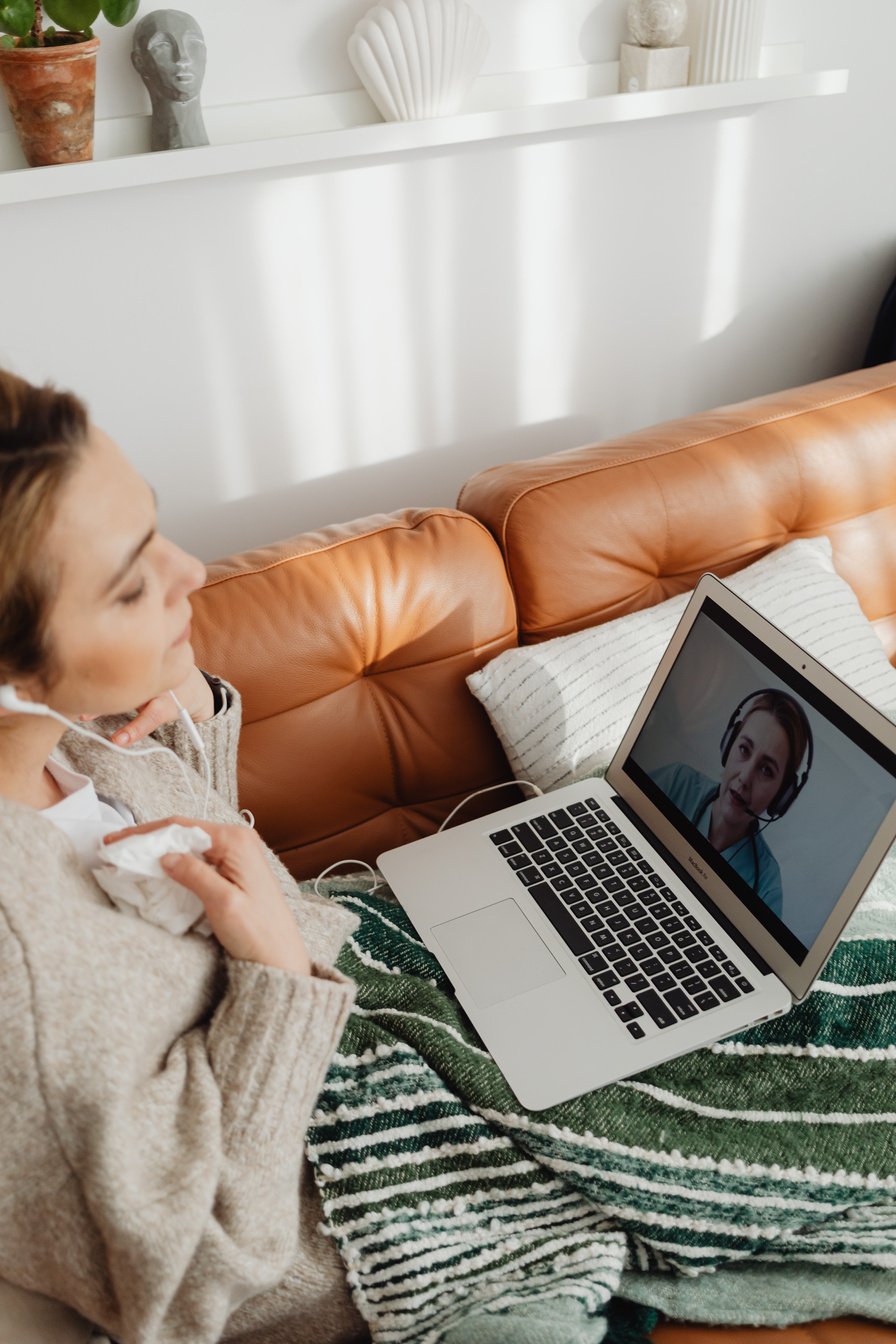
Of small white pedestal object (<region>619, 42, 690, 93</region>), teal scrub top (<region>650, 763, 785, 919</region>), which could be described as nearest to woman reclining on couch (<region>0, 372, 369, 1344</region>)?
teal scrub top (<region>650, 763, 785, 919</region>)

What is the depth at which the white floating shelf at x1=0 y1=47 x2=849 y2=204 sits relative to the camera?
4.21 ft

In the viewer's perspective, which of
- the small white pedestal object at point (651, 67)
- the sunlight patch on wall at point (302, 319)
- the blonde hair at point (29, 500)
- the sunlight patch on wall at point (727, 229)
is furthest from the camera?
the sunlight patch on wall at point (727, 229)

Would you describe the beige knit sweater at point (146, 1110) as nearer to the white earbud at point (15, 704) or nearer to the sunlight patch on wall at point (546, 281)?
the white earbud at point (15, 704)

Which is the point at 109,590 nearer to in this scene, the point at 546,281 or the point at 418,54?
the point at 418,54

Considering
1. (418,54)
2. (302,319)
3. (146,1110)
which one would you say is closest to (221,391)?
(302,319)

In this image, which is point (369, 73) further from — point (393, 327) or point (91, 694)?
point (91, 694)

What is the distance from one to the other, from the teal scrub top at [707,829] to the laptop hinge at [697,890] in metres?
0.05

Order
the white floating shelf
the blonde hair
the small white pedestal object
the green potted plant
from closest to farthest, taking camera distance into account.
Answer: the blonde hair, the green potted plant, the white floating shelf, the small white pedestal object

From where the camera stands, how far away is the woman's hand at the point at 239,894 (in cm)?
89

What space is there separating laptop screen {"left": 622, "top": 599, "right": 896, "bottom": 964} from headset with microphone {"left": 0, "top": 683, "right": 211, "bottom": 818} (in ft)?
1.74

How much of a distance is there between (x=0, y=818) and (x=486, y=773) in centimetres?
79

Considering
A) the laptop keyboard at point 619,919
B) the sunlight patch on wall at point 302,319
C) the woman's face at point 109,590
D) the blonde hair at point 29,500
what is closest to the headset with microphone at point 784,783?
the laptop keyboard at point 619,919

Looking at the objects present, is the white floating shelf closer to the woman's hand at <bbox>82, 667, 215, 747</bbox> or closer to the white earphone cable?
the woman's hand at <bbox>82, 667, 215, 747</bbox>

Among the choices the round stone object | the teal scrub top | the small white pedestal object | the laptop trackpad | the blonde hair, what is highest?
the round stone object
